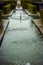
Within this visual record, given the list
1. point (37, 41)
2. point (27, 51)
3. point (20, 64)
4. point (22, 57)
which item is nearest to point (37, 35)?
point (37, 41)

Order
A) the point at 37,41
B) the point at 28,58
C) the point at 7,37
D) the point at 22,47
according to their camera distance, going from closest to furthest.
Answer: the point at 28,58 < the point at 22,47 < the point at 37,41 < the point at 7,37

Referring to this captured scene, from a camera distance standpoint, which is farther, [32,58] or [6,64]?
[32,58]

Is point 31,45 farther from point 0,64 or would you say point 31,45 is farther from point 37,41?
point 0,64

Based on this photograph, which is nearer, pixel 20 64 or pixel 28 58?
pixel 20 64

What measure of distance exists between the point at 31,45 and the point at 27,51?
0.83 meters

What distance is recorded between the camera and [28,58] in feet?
20.9

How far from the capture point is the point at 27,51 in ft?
23.4

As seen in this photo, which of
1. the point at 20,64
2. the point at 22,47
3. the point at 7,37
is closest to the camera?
the point at 20,64

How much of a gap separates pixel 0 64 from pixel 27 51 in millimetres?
1540

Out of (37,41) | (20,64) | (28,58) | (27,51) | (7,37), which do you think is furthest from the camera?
(7,37)

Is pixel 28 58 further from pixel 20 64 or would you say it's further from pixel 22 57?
pixel 20 64

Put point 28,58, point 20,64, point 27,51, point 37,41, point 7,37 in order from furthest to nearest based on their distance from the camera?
point 7,37 < point 37,41 < point 27,51 < point 28,58 < point 20,64

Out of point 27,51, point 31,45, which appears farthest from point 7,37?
point 27,51

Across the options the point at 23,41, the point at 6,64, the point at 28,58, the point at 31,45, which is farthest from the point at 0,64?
the point at 23,41
